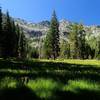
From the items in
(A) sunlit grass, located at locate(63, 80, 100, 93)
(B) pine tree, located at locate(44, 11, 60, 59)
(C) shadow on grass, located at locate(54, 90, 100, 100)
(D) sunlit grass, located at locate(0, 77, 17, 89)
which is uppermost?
(B) pine tree, located at locate(44, 11, 60, 59)

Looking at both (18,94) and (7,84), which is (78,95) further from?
(7,84)

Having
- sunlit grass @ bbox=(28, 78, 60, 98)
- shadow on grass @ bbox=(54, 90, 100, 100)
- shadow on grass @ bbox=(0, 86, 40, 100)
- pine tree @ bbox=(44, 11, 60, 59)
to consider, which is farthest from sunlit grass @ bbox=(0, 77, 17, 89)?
pine tree @ bbox=(44, 11, 60, 59)

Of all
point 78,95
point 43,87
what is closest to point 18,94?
point 43,87

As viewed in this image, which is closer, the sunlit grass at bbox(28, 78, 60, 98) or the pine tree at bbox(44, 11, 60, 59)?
the sunlit grass at bbox(28, 78, 60, 98)

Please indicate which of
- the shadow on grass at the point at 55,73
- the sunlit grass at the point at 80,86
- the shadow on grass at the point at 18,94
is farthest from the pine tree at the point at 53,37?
the shadow on grass at the point at 18,94

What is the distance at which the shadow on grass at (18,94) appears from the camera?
6.03 metres

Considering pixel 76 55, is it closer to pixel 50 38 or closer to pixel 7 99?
pixel 50 38

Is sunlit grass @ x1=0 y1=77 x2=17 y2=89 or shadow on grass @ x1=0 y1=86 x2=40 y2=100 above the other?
sunlit grass @ x1=0 y1=77 x2=17 y2=89

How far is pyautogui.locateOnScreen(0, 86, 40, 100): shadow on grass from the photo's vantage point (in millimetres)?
6031

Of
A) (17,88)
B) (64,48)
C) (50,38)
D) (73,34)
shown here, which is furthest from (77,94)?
(64,48)

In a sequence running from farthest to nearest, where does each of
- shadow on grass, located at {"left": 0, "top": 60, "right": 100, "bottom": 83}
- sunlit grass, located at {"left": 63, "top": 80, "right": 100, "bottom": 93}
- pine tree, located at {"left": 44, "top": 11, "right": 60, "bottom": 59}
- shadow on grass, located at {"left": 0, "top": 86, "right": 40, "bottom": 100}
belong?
1. pine tree, located at {"left": 44, "top": 11, "right": 60, "bottom": 59}
2. shadow on grass, located at {"left": 0, "top": 60, "right": 100, "bottom": 83}
3. sunlit grass, located at {"left": 63, "top": 80, "right": 100, "bottom": 93}
4. shadow on grass, located at {"left": 0, "top": 86, "right": 40, "bottom": 100}

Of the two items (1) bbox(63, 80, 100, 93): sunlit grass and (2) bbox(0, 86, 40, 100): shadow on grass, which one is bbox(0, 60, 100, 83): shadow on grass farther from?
(2) bbox(0, 86, 40, 100): shadow on grass

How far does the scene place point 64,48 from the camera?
16950cm

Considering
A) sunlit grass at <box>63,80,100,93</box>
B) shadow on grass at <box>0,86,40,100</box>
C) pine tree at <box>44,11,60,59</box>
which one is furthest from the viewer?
pine tree at <box>44,11,60,59</box>
